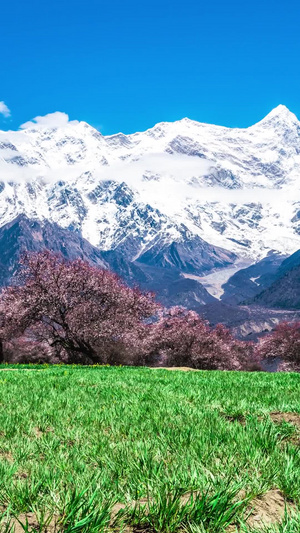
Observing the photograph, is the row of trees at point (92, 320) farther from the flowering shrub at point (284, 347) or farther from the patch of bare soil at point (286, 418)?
the patch of bare soil at point (286, 418)

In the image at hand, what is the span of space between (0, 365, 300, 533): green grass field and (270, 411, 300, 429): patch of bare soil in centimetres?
13

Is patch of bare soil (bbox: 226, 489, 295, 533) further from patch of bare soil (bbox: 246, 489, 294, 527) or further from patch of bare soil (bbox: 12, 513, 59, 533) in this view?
patch of bare soil (bbox: 12, 513, 59, 533)

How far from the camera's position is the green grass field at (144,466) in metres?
2.94

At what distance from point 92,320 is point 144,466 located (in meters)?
40.5

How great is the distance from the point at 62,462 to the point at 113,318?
136 feet

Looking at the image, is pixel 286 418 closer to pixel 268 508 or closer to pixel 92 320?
pixel 268 508

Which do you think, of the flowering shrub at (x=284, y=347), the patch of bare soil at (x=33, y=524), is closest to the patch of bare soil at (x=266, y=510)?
the patch of bare soil at (x=33, y=524)

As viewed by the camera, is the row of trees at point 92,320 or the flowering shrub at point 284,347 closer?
the row of trees at point 92,320

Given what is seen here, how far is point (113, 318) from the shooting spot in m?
45.3

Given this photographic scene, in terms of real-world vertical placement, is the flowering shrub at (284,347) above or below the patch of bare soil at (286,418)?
below

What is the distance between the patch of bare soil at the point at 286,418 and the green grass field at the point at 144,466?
13 centimetres

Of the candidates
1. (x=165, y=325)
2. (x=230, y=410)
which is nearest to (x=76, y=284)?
(x=165, y=325)

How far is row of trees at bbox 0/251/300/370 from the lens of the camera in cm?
4128

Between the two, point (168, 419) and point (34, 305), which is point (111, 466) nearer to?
point (168, 419)
